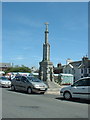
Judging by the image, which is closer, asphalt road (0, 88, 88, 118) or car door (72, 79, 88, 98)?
asphalt road (0, 88, 88, 118)

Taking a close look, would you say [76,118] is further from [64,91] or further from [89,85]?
[64,91]

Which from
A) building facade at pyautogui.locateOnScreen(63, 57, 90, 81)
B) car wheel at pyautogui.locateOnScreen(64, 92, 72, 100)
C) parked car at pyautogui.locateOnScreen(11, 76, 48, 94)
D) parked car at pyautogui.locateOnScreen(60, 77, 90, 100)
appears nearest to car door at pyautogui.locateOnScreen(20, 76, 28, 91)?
parked car at pyautogui.locateOnScreen(11, 76, 48, 94)

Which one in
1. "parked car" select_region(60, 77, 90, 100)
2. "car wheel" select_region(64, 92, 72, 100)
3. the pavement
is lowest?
the pavement

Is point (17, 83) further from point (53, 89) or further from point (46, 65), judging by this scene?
point (46, 65)

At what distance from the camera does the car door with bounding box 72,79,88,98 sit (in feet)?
47.3

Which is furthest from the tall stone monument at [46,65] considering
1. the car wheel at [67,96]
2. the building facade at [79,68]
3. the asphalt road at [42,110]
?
the building facade at [79,68]

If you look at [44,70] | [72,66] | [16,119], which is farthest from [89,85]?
[72,66]

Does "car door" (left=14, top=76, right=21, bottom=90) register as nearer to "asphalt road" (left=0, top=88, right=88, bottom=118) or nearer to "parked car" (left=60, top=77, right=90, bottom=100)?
"parked car" (left=60, top=77, right=90, bottom=100)

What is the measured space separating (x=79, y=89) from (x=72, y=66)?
191ft

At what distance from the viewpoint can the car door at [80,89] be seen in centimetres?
1443

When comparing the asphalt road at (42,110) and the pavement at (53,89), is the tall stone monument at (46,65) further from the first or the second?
the asphalt road at (42,110)

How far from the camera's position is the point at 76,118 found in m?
8.83

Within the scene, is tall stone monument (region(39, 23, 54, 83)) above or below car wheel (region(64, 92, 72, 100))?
above

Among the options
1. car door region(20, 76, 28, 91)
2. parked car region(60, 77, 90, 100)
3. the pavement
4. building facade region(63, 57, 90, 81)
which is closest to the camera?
parked car region(60, 77, 90, 100)
